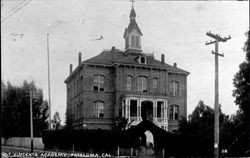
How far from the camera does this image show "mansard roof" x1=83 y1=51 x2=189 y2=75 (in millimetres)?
40125

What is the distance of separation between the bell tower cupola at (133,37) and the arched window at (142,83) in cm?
426

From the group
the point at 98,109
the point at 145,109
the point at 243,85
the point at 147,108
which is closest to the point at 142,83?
the point at 147,108

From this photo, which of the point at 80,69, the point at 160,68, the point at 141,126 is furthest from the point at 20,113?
the point at 141,126

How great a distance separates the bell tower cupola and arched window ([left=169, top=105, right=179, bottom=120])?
7.83 m

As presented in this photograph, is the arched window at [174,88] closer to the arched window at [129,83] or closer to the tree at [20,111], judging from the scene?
the arched window at [129,83]


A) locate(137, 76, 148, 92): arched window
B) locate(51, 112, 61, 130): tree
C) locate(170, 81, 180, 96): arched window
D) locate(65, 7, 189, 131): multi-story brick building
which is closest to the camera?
locate(65, 7, 189, 131): multi-story brick building

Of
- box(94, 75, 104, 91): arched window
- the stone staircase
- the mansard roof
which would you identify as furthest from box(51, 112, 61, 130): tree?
the stone staircase

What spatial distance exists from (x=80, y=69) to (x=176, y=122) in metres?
12.8

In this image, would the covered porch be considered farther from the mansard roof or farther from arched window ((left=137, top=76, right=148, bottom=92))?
the mansard roof

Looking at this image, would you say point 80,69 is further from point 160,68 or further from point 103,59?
point 160,68

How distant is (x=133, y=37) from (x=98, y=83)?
793 centimetres

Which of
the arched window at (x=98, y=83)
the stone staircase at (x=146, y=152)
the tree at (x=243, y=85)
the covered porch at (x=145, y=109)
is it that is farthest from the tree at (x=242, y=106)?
the arched window at (x=98, y=83)

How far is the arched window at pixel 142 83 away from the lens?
137 feet

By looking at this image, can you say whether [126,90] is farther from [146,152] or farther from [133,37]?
[146,152]
